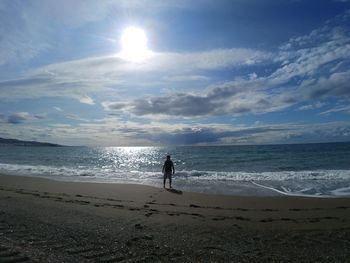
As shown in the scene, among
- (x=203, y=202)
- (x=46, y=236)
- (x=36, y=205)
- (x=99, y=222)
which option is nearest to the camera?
(x=46, y=236)

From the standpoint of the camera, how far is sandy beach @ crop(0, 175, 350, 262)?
6406 mm

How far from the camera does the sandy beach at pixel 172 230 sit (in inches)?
252

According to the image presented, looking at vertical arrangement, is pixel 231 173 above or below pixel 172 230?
above

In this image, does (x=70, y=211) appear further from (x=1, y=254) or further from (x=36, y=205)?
(x=1, y=254)

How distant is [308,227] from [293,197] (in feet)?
21.0

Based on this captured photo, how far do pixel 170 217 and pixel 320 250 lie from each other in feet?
14.8

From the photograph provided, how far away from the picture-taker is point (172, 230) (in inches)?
334

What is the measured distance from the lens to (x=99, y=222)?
29.9ft

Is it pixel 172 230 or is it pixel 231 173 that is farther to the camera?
pixel 231 173

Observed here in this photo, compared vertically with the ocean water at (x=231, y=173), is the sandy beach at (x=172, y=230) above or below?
below

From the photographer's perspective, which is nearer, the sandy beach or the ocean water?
the sandy beach

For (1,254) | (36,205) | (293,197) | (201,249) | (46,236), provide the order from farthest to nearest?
1. (293,197)
2. (36,205)
3. (46,236)
4. (201,249)
5. (1,254)

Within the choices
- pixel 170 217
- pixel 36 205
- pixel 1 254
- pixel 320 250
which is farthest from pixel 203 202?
pixel 1 254

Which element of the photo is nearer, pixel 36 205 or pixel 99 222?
pixel 99 222
